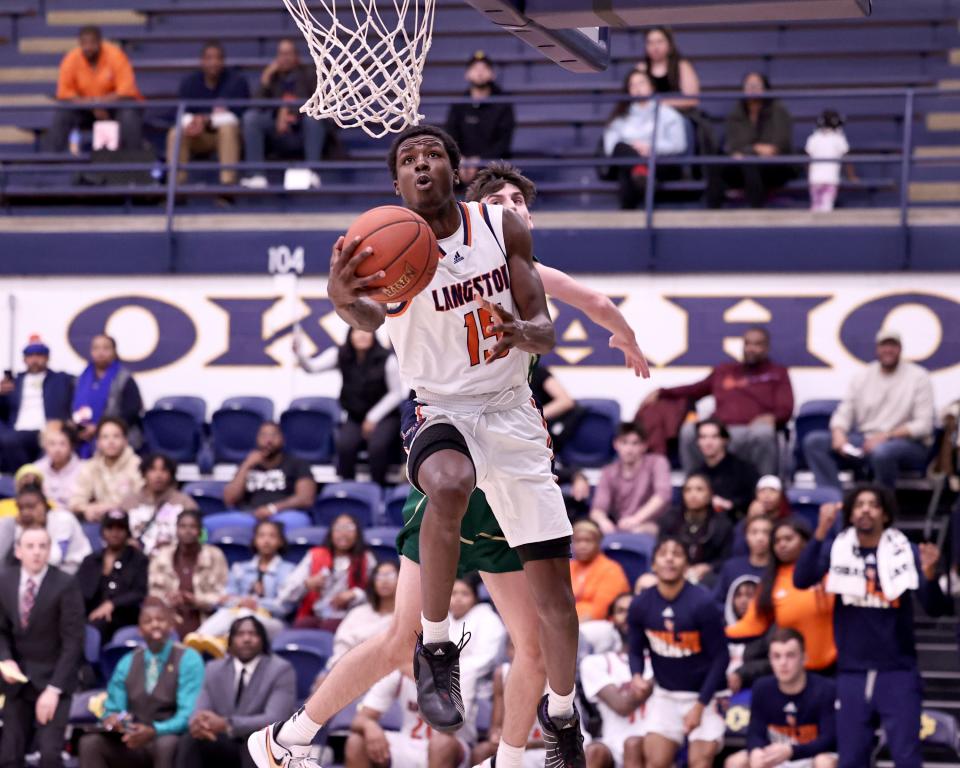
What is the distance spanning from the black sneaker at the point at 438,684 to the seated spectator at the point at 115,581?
20.0ft

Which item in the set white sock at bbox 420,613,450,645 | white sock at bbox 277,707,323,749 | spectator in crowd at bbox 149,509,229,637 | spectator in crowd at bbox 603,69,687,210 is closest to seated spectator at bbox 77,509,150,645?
spectator in crowd at bbox 149,509,229,637

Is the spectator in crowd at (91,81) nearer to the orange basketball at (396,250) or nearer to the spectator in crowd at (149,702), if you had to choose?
the spectator in crowd at (149,702)

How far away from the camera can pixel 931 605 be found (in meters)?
9.48

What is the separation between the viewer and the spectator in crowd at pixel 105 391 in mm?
13000

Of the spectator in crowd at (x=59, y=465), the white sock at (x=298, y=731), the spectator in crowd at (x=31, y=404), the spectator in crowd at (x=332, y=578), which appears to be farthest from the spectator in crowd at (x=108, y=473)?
the white sock at (x=298, y=731)

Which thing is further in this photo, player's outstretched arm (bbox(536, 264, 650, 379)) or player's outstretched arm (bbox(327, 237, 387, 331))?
player's outstretched arm (bbox(536, 264, 650, 379))

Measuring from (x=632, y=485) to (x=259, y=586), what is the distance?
8.79ft

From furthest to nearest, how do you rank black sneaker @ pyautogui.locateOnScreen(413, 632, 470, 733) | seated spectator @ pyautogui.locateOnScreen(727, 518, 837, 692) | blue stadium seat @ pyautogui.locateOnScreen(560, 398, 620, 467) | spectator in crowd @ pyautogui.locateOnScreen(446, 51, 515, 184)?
1. spectator in crowd @ pyautogui.locateOnScreen(446, 51, 515, 184)
2. blue stadium seat @ pyautogui.locateOnScreen(560, 398, 620, 467)
3. seated spectator @ pyautogui.locateOnScreen(727, 518, 837, 692)
4. black sneaker @ pyautogui.locateOnScreen(413, 632, 470, 733)

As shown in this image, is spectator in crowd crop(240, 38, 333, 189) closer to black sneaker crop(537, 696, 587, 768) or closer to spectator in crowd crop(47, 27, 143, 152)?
spectator in crowd crop(47, 27, 143, 152)

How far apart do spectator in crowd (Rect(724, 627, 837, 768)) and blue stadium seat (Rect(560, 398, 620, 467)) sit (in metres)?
3.38

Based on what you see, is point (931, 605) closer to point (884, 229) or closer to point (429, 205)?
point (884, 229)

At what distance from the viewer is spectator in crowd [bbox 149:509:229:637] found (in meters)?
10.9

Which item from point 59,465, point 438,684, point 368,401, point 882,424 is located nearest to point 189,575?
point 59,465

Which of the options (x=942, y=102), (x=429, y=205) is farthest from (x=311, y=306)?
(x=429, y=205)
